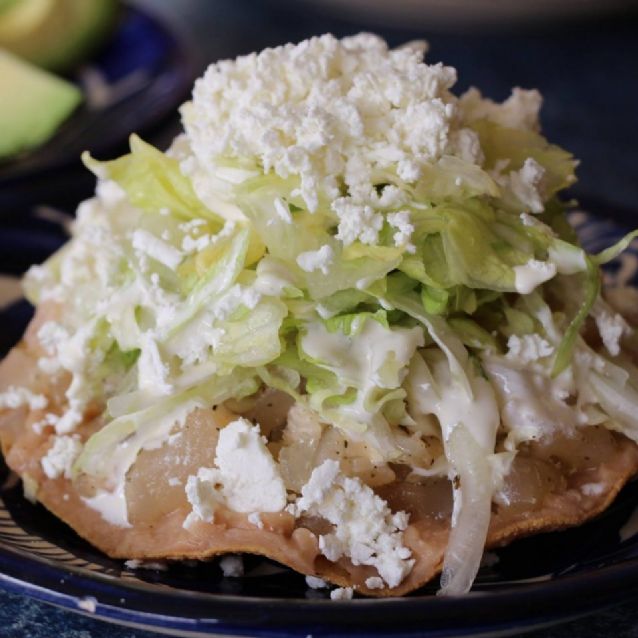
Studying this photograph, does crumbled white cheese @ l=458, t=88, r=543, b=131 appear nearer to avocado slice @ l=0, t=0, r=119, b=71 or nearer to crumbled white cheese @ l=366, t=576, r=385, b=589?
crumbled white cheese @ l=366, t=576, r=385, b=589

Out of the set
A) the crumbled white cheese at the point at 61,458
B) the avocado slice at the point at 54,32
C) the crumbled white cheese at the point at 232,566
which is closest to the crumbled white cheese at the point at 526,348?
the crumbled white cheese at the point at 232,566

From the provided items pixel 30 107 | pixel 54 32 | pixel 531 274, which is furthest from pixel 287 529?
pixel 54 32

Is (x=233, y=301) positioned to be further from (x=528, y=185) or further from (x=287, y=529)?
(x=528, y=185)

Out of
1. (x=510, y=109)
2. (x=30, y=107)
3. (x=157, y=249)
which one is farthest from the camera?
(x=30, y=107)

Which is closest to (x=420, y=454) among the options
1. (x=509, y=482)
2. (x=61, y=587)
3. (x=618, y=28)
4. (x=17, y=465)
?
(x=509, y=482)

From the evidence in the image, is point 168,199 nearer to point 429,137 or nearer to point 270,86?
point 270,86

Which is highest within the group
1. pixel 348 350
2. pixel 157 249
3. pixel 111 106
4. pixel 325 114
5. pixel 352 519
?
pixel 325 114
